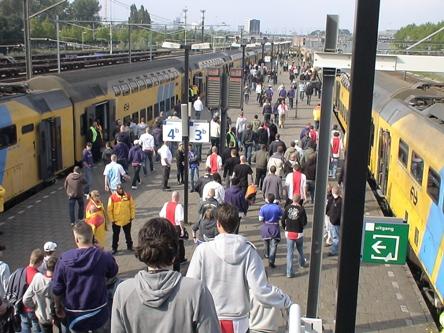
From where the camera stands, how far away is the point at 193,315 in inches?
126

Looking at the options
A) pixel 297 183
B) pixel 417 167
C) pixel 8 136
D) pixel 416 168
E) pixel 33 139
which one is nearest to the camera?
pixel 417 167

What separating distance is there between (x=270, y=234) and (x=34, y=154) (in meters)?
8.12

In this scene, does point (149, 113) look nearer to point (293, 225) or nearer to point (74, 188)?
point (74, 188)

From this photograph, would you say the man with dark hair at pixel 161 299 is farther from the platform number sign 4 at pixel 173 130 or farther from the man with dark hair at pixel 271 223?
the platform number sign 4 at pixel 173 130

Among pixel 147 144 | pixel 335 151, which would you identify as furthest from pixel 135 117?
pixel 335 151

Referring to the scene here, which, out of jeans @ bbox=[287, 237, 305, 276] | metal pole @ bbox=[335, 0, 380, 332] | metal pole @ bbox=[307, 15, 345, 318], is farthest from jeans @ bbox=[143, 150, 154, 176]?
metal pole @ bbox=[335, 0, 380, 332]

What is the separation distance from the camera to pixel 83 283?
19.9 ft

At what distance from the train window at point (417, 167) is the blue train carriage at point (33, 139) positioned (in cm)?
937

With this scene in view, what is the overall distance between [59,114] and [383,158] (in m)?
9.52

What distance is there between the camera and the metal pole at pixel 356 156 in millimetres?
3859

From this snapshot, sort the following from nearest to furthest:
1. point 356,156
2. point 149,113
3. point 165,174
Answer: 1. point 356,156
2. point 165,174
3. point 149,113

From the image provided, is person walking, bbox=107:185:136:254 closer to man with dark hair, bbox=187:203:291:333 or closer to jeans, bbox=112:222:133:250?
jeans, bbox=112:222:133:250

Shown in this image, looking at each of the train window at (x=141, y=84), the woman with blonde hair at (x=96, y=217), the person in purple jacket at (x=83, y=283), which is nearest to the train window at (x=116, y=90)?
the train window at (x=141, y=84)

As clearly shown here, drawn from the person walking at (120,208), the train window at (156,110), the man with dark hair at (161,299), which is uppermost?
the man with dark hair at (161,299)
